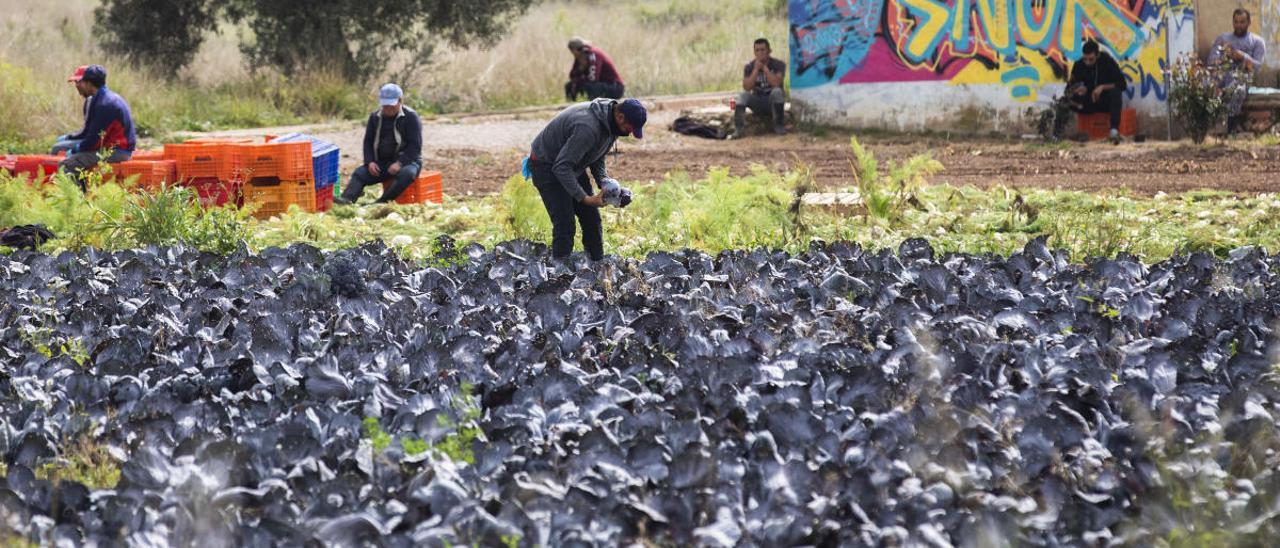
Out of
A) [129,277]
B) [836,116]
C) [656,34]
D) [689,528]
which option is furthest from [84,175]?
[656,34]

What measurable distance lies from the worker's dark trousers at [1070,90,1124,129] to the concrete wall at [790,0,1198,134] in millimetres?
484

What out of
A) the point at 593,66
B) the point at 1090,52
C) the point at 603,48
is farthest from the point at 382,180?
the point at 603,48

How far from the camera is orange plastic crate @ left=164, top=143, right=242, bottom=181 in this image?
10977 mm

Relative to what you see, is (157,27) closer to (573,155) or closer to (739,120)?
(739,120)

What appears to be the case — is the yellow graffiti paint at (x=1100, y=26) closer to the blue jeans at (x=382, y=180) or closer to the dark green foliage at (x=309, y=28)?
the blue jeans at (x=382, y=180)

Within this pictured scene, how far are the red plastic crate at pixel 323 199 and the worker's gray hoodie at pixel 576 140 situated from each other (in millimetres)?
4165

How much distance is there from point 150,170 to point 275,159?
96cm

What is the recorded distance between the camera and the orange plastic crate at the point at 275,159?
10945 millimetres

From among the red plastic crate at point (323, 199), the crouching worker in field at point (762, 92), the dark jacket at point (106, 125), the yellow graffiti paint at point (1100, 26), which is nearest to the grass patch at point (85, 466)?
the red plastic crate at point (323, 199)

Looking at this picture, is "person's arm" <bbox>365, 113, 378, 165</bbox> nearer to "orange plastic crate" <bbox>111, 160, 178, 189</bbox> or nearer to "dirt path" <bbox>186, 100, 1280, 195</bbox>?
"dirt path" <bbox>186, 100, 1280, 195</bbox>

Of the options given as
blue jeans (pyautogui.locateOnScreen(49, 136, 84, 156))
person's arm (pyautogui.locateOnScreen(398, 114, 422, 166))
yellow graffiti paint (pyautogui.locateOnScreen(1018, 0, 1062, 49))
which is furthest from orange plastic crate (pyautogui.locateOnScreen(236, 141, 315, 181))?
yellow graffiti paint (pyautogui.locateOnScreen(1018, 0, 1062, 49))

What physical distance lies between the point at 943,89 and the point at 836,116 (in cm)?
161

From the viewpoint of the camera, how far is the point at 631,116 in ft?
24.0

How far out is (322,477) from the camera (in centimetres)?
415
